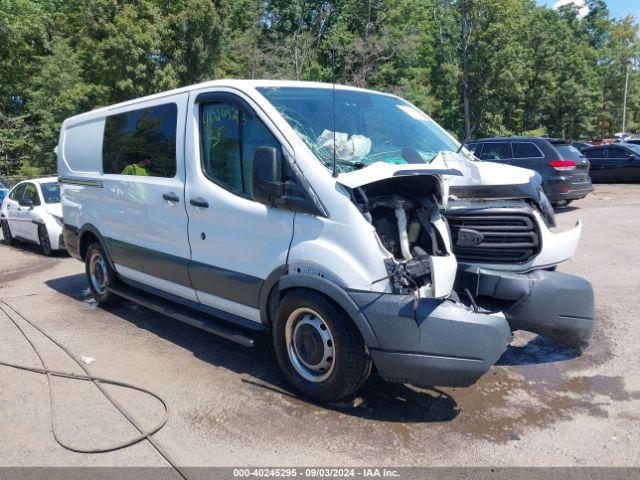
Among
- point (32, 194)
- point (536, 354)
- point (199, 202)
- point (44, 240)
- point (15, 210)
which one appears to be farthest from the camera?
point (15, 210)

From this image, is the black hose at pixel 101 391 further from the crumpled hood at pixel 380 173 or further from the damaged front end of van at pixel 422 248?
the crumpled hood at pixel 380 173

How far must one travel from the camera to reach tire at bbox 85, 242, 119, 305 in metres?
6.52

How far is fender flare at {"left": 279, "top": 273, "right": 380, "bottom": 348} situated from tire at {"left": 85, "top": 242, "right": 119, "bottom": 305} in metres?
3.46

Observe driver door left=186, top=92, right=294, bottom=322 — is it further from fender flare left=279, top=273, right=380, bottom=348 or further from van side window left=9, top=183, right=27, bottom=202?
van side window left=9, top=183, right=27, bottom=202

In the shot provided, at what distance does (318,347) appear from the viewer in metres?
3.99

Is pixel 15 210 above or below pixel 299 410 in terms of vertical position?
above

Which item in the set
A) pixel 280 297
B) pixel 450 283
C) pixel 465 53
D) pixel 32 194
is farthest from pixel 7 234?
pixel 465 53

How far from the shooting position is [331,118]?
4438mm

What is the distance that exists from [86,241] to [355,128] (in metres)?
4.19

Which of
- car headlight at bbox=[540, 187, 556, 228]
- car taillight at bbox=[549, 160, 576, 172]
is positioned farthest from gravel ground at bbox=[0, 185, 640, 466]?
car taillight at bbox=[549, 160, 576, 172]

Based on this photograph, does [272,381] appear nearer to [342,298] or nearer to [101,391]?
[342,298]

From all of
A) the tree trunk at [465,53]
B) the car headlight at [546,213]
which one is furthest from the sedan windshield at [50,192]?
the tree trunk at [465,53]

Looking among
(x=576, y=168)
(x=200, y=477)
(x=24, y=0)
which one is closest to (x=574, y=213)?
(x=576, y=168)

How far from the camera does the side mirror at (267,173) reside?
391cm
